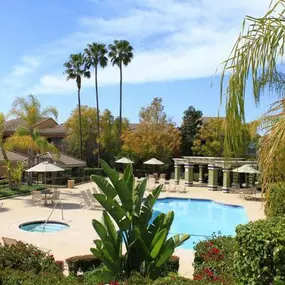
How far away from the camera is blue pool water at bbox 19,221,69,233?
58.6 ft

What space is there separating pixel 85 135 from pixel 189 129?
1498cm

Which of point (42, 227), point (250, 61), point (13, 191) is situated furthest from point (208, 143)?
point (250, 61)

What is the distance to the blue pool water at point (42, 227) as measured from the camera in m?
17.9

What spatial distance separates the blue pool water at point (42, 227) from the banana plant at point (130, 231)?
32.6 ft

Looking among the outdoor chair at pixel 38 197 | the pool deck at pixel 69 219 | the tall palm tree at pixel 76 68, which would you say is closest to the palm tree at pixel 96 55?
the tall palm tree at pixel 76 68

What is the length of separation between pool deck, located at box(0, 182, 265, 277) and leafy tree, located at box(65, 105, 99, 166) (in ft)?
71.9

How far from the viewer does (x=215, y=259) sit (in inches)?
349

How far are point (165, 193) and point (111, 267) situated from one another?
23.6 meters

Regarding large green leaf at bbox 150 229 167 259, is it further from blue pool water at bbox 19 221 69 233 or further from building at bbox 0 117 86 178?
building at bbox 0 117 86 178

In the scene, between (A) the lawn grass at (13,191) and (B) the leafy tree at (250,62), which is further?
(A) the lawn grass at (13,191)

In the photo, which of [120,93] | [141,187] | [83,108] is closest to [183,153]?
[120,93]

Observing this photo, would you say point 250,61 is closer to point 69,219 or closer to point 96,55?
point 69,219

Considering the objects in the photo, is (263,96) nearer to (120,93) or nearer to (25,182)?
(25,182)

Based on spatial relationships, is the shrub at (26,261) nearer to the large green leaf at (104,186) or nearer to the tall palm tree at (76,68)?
the large green leaf at (104,186)
